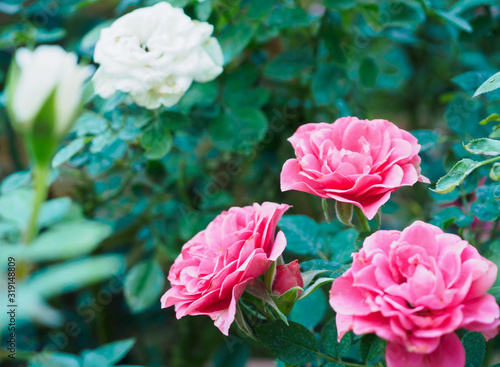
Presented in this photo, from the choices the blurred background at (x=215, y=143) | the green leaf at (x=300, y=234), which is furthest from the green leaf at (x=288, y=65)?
the green leaf at (x=300, y=234)

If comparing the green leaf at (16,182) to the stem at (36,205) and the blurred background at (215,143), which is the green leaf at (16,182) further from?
the stem at (36,205)

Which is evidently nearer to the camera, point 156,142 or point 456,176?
point 456,176

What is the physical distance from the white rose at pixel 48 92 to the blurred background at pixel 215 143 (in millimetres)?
149

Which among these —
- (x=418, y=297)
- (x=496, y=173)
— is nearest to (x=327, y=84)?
(x=496, y=173)

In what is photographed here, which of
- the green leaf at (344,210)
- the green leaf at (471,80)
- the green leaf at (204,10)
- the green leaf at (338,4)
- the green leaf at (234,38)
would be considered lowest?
the green leaf at (344,210)

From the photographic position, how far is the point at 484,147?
481 millimetres

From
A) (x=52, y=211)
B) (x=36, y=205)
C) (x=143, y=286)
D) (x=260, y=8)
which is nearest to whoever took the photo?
(x=36, y=205)

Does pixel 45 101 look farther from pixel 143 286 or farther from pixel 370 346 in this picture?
pixel 143 286

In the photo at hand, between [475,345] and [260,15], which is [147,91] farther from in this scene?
[475,345]

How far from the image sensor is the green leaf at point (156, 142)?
2.30 ft

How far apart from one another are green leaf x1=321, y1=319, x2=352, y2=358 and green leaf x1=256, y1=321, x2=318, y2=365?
0.03 meters

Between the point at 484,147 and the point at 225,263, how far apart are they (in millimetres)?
301

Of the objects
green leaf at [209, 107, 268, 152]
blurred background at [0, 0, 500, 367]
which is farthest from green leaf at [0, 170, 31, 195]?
green leaf at [209, 107, 268, 152]

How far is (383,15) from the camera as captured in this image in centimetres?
86
